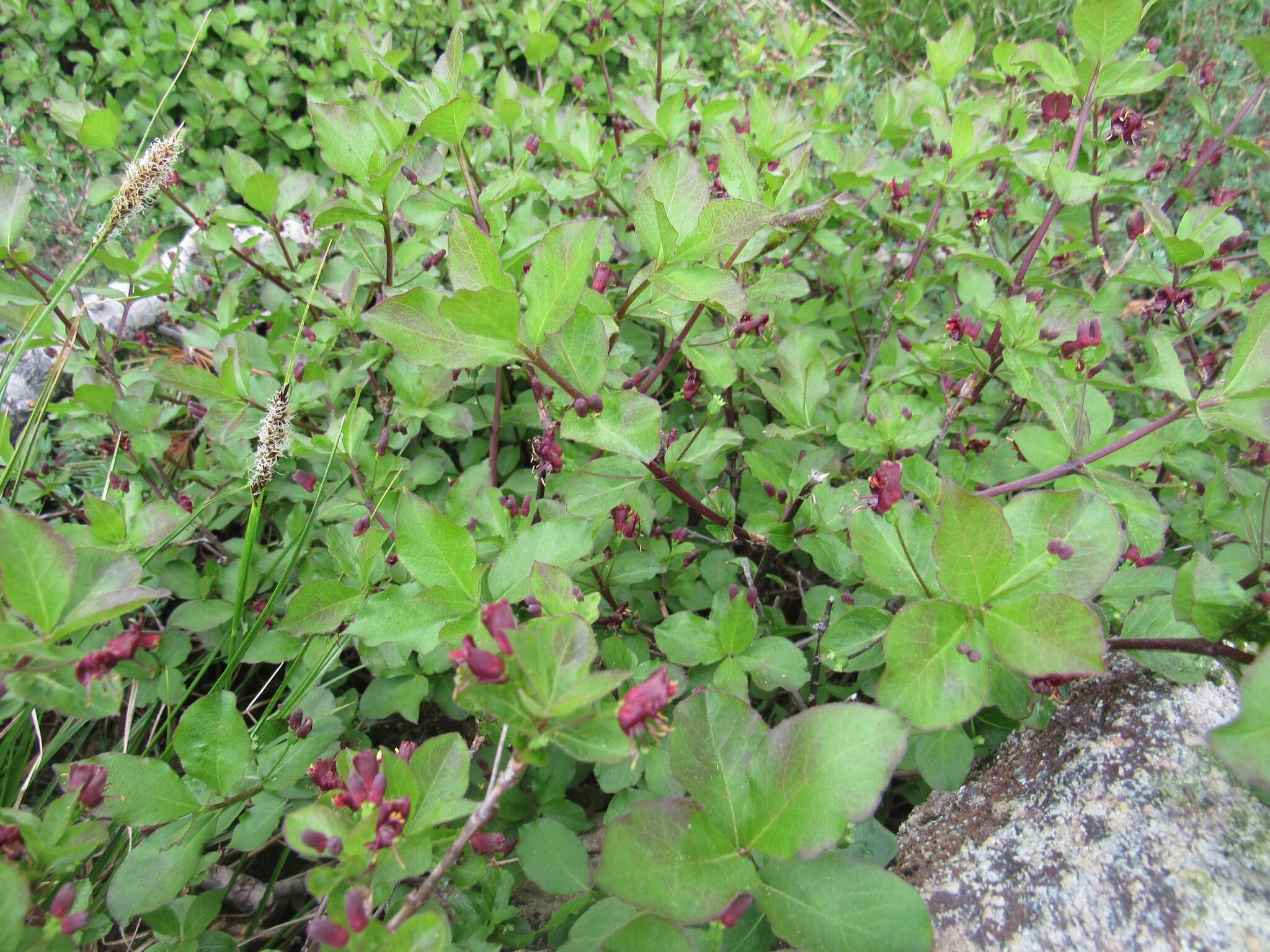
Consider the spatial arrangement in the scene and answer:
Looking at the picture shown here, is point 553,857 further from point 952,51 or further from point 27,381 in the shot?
point 27,381

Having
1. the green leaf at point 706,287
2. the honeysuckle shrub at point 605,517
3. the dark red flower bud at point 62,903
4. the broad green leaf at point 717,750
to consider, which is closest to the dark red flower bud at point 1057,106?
the honeysuckle shrub at point 605,517

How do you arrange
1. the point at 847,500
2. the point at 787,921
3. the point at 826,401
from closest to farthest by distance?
the point at 787,921, the point at 847,500, the point at 826,401

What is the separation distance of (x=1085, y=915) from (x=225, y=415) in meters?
2.28

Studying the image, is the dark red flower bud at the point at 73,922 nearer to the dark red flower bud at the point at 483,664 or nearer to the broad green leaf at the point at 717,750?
the dark red flower bud at the point at 483,664

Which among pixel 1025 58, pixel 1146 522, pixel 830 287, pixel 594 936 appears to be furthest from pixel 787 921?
pixel 830 287

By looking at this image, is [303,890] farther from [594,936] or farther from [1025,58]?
[1025,58]

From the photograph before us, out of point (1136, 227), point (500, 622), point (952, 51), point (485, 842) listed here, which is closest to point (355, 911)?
point (485, 842)

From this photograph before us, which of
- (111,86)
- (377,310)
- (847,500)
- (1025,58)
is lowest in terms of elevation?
(847,500)

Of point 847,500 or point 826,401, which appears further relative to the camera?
point 826,401

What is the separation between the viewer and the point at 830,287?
3.41 metres

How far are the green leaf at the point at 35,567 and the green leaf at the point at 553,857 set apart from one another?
39.0 inches

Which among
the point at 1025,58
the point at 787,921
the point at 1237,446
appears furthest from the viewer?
the point at 1237,446

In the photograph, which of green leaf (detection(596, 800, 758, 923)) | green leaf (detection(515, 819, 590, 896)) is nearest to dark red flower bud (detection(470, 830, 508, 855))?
green leaf (detection(596, 800, 758, 923))

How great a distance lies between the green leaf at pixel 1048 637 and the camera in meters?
1.10
